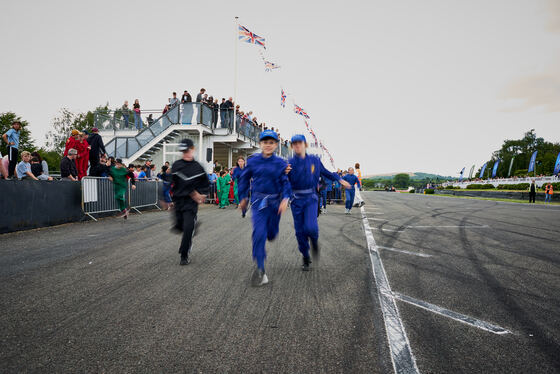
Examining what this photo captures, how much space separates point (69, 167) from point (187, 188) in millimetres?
6915

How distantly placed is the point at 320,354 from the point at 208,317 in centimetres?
110

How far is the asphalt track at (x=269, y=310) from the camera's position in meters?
2.11

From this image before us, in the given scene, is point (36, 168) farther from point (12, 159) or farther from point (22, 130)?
point (22, 130)

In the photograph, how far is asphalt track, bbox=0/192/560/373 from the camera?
2.11m

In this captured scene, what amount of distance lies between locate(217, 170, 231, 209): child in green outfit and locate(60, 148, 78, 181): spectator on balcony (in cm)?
699

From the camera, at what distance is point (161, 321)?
2688mm

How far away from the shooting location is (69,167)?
959 centimetres

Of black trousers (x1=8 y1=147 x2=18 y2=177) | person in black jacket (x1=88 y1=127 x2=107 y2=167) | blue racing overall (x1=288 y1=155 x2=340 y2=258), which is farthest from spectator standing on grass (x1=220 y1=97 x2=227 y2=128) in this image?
blue racing overall (x1=288 y1=155 x2=340 y2=258)

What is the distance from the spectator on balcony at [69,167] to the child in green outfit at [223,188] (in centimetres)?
699

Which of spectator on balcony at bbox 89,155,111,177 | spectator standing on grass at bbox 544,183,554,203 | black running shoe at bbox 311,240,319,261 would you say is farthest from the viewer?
spectator standing on grass at bbox 544,183,554,203

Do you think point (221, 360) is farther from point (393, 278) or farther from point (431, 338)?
point (393, 278)

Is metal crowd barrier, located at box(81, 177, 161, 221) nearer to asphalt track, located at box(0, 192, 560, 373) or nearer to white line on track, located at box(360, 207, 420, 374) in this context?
asphalt track, located at box(0, 192, 560, 373)

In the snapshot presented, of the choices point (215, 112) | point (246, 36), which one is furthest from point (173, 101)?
point (246, 36)

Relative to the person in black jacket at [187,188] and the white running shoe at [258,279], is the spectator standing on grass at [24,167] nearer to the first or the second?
the person in black jacket at [187,188]
